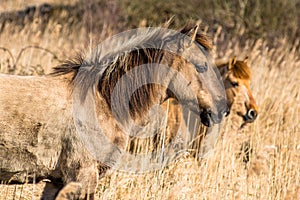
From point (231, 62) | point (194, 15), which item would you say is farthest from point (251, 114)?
point (194, 15)

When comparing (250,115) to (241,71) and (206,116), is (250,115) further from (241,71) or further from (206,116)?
(206,116)

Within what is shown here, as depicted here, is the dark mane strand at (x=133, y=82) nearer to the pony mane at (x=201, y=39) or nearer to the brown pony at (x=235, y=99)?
the pony mane at (x=201, y=39)

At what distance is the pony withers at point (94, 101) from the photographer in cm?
415

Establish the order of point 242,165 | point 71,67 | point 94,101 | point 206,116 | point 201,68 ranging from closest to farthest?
point 94,101 < point 71,67 < point 201,68 < point 206,116 < point 242,165

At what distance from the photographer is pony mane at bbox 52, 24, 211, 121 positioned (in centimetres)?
451

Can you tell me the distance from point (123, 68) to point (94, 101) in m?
0.36

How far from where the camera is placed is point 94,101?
4426 millimetres

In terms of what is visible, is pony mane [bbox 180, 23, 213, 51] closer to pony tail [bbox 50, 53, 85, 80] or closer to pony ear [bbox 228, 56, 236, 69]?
pony tail [bbox 50, 53, 85, 80]

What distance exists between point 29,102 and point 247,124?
12.4 feet

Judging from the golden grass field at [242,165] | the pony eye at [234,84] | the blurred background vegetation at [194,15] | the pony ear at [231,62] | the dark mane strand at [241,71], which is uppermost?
the blurred background vegetation at [194,15]

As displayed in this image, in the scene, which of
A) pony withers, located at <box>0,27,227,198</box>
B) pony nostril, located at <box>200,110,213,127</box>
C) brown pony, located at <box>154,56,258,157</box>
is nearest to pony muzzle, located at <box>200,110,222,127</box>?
pony nostril, located at <box>200,110,213,127</box>

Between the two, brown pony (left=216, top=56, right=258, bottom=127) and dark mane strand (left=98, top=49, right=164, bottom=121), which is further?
brown pony (left=216, top=56, right=258, bottom=127)

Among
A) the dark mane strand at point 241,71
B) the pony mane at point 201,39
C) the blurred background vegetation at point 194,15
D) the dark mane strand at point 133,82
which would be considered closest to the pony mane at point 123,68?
the dark mane strand at point 133,82

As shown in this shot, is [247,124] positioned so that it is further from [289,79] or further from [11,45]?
[11,45]
